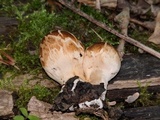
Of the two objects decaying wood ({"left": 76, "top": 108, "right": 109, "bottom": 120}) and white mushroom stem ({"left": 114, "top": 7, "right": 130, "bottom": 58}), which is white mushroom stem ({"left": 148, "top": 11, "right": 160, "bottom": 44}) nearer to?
white mushroom stem ({"left": 114, "top": 7, "right": 130, "bottom": 58})

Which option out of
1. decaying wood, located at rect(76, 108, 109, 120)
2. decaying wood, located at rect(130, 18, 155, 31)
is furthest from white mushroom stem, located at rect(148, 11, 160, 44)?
decaying wood, located at rect(76, 108, 109, 120)

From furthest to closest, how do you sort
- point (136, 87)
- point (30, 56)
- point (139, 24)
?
point (139, 24), point (30, 56), point (136, 87)

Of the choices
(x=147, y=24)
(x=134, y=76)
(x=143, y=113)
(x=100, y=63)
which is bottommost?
(x=143, y=113)

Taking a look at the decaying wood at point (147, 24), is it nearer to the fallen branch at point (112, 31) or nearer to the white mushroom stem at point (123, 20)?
the white mushroom stem at point (123, 20)

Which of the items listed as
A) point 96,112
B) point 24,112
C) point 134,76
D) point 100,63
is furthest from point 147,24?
point 24,112

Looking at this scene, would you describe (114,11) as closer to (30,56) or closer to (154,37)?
(154,37)

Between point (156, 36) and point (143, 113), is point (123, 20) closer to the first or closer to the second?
point (156, 36)

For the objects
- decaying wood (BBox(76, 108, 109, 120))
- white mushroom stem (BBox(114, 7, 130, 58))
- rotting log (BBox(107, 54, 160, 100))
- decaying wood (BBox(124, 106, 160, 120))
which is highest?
white mushroom stem (BBox(114, 7, 130, 58))

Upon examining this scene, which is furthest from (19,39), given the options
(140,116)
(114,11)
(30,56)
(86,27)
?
(140,116)

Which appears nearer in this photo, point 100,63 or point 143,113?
point 143,113

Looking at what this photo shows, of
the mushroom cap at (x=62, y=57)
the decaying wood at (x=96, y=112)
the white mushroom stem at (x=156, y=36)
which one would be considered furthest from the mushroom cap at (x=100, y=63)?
the white mushroom stem at (x=156, y=36)

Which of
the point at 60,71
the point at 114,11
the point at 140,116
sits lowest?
the point at 140,116
